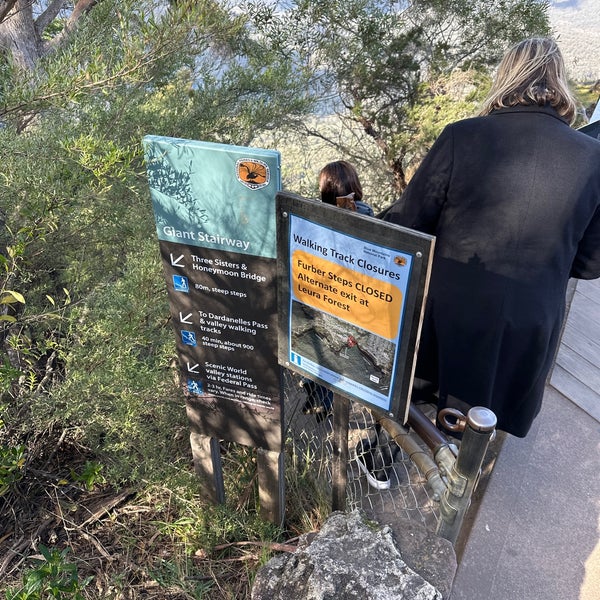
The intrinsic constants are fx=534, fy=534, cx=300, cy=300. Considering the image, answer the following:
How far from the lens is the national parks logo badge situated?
5.82 ft

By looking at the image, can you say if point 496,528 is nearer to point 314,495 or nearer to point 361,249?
point 314,495

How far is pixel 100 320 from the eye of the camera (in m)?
2.41

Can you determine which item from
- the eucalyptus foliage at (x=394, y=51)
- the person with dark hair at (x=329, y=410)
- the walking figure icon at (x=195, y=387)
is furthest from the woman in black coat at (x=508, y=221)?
the eucalyptus foliage at (x=394, y=51)

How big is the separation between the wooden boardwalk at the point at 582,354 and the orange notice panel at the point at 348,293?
2399 millimetres

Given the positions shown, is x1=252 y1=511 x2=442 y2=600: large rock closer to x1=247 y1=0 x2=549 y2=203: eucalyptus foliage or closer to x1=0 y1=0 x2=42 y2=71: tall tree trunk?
x1=0 y1=0 x2=42 y2=71: tall tree trunk

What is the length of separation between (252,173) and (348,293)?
1.73 ft

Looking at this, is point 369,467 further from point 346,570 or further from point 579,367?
point 579,367

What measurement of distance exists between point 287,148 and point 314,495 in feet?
11.0

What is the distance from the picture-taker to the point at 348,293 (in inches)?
65.5

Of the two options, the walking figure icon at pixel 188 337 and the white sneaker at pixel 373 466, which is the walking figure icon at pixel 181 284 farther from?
the white sneaker at pixel 373 466

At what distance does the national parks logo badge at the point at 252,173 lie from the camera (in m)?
1.77

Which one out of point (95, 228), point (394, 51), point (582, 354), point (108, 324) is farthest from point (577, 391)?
point (394, 51)

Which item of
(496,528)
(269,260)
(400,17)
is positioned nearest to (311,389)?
(496,528)

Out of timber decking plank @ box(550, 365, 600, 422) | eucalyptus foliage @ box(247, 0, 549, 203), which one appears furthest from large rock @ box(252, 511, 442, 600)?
eucalyptus foliage @ box(247, 0, 549, 203)
